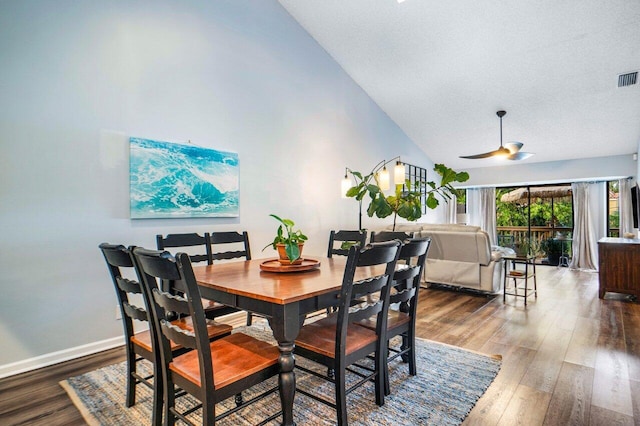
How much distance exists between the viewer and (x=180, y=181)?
3229 millimetres

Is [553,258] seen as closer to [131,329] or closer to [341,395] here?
[341,395]

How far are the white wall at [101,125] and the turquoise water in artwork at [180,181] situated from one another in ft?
0.30

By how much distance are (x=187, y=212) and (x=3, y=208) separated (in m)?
1.32

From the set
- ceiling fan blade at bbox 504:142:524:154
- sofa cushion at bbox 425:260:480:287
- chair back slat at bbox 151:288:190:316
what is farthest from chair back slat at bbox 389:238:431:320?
ceiling fan blade at bbox 504:142:524:154

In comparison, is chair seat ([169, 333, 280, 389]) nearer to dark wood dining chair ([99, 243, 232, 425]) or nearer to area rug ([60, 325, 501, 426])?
dark wood dining chair ([99, 243, 232, 425])

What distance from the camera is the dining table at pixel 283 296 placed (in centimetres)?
149

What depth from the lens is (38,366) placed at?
245 cm

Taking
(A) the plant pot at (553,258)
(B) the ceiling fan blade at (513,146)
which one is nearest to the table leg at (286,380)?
(B) the ceiling fan blade at (513,146)

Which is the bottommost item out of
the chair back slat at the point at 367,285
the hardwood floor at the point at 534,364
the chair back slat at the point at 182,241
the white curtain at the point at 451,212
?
the hardwood floor at the point at 534,364

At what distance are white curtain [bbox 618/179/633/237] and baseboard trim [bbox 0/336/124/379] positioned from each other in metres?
8.61

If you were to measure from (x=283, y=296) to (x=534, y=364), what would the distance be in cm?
217

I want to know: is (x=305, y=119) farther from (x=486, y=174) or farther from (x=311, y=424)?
(x=486, y=174)

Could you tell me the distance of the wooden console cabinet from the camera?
13.7 ft

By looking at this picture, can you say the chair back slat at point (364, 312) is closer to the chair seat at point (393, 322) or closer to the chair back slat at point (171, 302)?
the chair seat at point (393, 322)
